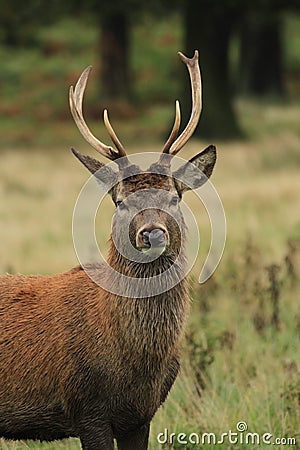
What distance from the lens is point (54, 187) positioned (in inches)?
682

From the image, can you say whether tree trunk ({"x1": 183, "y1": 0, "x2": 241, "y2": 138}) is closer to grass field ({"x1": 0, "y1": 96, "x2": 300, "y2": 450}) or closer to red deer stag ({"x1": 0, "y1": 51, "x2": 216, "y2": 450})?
grass field ({"x1": 0, "y1": 96, "x2": 300, "y2": 450})

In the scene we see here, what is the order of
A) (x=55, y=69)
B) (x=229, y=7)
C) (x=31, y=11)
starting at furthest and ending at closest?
1. (x=55, y=69)
2. (x=31, y=11)
3. (x=229, y=7)

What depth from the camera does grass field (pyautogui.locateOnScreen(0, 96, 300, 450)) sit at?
6.02 m

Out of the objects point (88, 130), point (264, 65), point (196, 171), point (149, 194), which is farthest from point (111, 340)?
point (264, 65)

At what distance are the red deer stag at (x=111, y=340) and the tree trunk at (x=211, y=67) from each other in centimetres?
1702

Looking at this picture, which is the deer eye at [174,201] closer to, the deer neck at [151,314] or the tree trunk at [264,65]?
the deer neck at [151,314]

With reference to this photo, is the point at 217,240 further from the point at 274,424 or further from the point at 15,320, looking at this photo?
the point at 15,320

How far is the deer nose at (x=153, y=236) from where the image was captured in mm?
4605

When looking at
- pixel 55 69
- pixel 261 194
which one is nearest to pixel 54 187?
pixel 261 194

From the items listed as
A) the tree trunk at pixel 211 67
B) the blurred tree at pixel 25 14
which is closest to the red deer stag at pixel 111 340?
the tree trunk at pixel 211 67

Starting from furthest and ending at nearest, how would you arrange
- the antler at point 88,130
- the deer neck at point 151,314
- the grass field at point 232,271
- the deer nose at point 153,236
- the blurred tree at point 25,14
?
the blurred tree at point 25,14 → the grass field at point 232,271 → the antler at point 88,130 → the deer neck at point 151,314 → the deer nose at point 153,236

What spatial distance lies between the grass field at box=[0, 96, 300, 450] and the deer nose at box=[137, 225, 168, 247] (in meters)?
0.75

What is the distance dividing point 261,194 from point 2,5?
1066 cm

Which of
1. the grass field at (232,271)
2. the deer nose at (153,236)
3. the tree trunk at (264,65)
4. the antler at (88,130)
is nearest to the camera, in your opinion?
the deer nose at (153,236)
